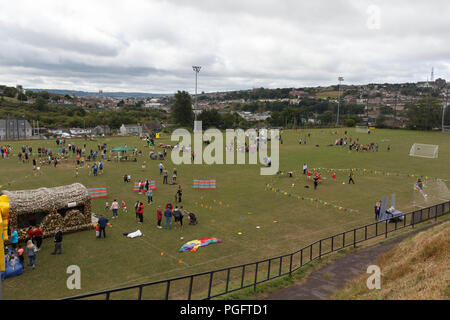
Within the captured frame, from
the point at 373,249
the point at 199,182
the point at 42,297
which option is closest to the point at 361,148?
the point at 199,182

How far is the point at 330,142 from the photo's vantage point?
61.4 m

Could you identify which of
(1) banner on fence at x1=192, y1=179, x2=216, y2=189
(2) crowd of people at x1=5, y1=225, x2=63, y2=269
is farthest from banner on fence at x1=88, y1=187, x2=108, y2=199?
(2) crowd of people at x1=5, y1=225, x2=63, y2=269

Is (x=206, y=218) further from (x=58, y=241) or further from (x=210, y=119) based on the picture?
(x=210, y=119)

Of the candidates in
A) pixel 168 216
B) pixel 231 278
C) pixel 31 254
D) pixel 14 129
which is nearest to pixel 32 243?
pixel 31 254

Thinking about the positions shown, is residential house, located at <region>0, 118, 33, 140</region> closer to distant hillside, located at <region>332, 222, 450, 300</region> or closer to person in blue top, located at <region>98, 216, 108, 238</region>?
person in blue top, located at <region>98, 216, 108, 238</region>

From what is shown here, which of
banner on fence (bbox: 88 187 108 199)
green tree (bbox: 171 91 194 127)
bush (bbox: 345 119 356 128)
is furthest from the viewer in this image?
bush (bbox: 345 119 356 128)

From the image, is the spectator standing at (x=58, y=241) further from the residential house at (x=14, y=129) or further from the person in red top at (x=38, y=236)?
the residential house at (x=14, y=129)

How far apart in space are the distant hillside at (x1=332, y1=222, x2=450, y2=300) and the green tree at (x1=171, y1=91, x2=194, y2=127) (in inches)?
3399

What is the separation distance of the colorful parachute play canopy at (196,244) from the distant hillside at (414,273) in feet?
22.4

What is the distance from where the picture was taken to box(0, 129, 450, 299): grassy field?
13.3 meters

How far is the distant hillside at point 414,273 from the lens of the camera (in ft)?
27.3

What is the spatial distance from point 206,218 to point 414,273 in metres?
11.9

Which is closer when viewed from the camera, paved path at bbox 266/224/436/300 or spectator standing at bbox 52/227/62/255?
paved path at bbox 266/224/436/300

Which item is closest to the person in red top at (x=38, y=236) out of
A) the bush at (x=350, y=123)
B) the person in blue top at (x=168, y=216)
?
the person in blue top at (x=168, y=216)
